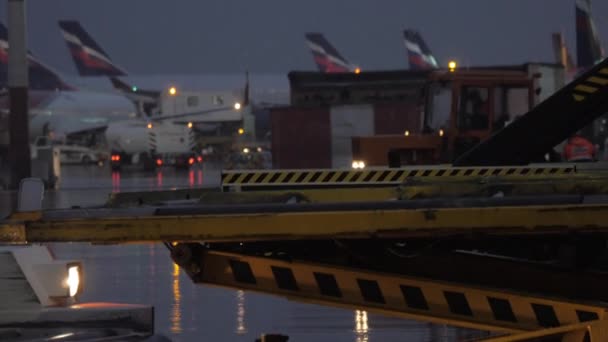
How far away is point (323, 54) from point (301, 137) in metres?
59.7

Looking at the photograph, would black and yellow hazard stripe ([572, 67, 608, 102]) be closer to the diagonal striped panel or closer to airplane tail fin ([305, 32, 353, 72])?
the diagonal striped panel

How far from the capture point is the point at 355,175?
7.12 metres

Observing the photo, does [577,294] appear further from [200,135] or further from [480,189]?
[200,135]

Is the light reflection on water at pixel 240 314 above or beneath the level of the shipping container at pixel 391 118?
beneath

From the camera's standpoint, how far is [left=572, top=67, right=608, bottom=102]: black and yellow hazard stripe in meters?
7.17

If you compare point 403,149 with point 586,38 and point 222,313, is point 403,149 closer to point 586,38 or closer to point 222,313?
point 222,313

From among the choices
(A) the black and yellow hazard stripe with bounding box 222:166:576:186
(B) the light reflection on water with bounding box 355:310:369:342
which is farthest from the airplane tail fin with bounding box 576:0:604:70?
(A) the black and yellow hazard stripe with bounding box 222:166:576:186

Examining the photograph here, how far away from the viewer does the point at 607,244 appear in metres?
6.81

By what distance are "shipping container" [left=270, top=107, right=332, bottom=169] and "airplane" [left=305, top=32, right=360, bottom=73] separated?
190ft

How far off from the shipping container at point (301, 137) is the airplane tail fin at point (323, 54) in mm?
58059

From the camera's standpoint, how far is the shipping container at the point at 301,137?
40188mm

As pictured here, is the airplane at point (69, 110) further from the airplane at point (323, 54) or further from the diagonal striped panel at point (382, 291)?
the diagonal striped panel at point (382, 291)

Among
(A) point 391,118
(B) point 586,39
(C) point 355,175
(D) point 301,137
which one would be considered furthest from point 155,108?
(C) point 355,175

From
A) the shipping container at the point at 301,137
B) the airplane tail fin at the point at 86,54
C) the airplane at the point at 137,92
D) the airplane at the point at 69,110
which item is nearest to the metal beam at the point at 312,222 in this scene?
the shipping container at the point at 301,137
